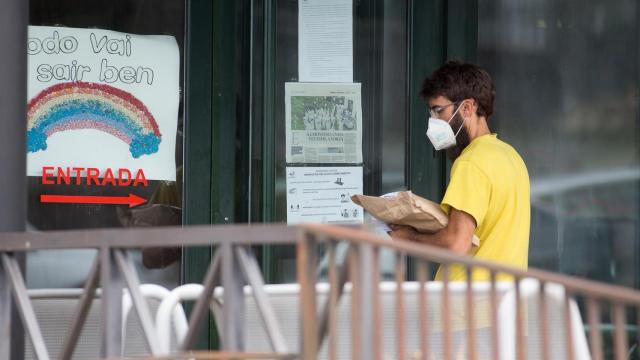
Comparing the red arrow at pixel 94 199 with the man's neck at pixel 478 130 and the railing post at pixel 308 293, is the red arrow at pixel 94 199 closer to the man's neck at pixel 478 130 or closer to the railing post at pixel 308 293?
the man's neck at pixel 478 130

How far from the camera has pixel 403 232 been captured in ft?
14.1

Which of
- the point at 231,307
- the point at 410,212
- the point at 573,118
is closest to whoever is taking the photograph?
the point at 231,307

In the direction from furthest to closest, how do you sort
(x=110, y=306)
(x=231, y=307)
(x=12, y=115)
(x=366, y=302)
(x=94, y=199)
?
(x=94, y=199), (x=12, y=115), (x=110, y=306), (x=231, y=307), (x=366, y=302)

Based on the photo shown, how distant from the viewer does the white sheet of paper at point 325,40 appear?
5934 millimetres

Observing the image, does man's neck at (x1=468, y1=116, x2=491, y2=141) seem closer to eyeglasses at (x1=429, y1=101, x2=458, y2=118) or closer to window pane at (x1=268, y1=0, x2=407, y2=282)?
eyeglasses at (x1=429, y1=101, x2=458, y2=118)

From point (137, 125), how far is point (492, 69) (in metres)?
1.83

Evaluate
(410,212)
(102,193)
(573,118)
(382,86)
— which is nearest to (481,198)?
(410,212)

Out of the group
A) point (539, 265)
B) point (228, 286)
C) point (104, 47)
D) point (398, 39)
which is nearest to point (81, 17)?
point (104, 47)

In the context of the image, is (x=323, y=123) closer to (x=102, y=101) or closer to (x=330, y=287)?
(x=102, y=101)

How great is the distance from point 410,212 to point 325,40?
2.02m

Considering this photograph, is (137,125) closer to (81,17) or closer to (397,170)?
(81,17)

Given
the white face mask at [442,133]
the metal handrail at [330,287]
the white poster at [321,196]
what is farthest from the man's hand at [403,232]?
the white poster at [321,196]

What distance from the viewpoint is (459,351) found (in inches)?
145

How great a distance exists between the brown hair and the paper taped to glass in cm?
50
